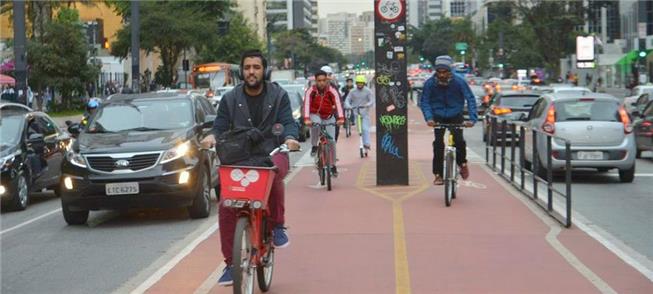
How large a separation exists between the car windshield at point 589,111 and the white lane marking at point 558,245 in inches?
94.1

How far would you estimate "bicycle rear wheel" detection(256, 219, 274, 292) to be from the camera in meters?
7.73

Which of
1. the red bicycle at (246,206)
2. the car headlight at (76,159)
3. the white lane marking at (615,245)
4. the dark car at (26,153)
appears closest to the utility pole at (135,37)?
the dark car at (26,153)

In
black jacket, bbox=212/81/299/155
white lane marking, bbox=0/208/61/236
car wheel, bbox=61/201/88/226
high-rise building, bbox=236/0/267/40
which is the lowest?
white lane marking, bbox=0/208/61/236

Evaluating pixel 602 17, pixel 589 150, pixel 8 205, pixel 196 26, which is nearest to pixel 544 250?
pixel 589 150

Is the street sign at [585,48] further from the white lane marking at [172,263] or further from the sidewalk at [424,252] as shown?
the white lane marking at [172,263]

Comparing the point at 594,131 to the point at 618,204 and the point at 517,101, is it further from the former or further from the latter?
the point at 517,101

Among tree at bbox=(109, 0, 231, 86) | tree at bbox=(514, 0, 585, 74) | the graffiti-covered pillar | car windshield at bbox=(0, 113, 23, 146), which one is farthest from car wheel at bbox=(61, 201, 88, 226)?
tree at bbox=(514, 0, 585, 74)

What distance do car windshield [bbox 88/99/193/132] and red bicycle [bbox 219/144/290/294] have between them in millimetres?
6459

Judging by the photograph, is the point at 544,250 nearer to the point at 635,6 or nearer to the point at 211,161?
the point at 211,161

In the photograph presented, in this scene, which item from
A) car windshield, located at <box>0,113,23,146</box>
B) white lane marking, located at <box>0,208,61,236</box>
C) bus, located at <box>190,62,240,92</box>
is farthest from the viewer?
bus, located at <box>190,62,240,92</box>

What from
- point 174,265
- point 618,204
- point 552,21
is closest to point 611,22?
point 552,21

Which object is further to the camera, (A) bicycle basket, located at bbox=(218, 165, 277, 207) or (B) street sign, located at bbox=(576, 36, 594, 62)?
(B) street sign, located at bbox=(576, 36, 594, 62)

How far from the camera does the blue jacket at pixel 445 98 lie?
13555 millimetres

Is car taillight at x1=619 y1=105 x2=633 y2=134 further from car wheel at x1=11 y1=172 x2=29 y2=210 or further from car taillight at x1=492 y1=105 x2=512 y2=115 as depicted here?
car taillight at x1=492 y1=105 x2=512 y2=115
